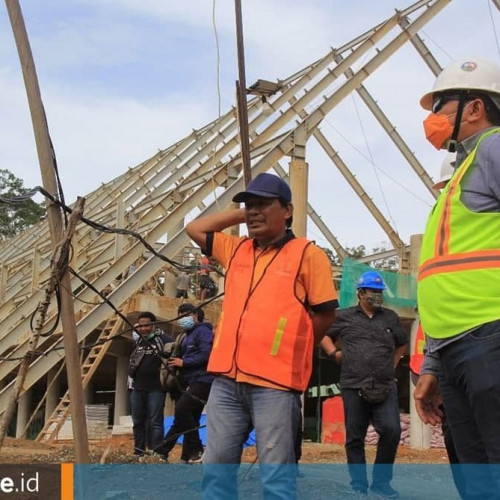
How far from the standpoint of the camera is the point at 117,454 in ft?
28.1

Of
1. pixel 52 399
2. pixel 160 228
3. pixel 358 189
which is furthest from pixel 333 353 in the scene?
pixel 358 189

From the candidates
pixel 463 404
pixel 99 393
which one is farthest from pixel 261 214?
pixel 99 393

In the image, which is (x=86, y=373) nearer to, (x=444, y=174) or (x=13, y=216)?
(x=444, y=174)

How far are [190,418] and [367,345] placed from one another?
8.33 feet

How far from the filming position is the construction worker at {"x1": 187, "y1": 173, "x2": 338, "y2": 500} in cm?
365

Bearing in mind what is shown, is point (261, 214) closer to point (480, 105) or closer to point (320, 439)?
point (480, 105)

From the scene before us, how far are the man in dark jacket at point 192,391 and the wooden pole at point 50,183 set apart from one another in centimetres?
340

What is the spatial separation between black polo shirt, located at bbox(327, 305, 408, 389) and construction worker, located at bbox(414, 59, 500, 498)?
10.1 ft

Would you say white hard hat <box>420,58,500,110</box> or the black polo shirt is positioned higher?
→ white hard hat <box>420,58,500,110</box>

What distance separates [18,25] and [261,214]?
74.1 inches

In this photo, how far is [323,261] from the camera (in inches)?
154

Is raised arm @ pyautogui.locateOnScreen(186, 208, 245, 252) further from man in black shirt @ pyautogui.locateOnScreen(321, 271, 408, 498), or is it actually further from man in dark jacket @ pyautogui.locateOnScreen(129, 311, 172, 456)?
man in dark jacket @ pyautogui.locateOnScreen(129, 311, 172, 456)

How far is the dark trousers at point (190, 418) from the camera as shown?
802 centimetres

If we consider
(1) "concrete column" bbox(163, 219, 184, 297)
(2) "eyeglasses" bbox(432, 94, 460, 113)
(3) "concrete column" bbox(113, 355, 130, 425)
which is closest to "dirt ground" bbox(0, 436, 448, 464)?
(3) "concrete column" bbox(113, 355, 130, 425)
